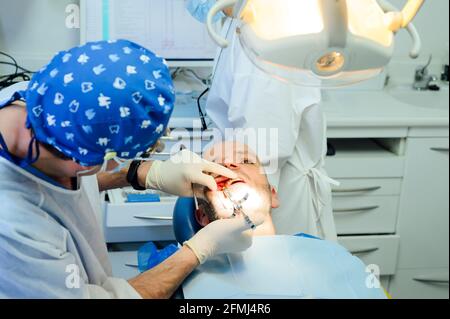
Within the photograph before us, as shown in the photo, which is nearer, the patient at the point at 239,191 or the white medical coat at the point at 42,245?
the white medical coat at the point at 42,245

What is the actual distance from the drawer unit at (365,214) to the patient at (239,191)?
2.93ft

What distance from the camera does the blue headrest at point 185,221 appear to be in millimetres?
1360

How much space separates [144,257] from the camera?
1349 millimetres

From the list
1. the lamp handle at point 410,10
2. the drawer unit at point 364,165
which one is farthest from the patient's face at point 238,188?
the drawer unit at point 364,165

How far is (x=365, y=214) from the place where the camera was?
7.92 feet

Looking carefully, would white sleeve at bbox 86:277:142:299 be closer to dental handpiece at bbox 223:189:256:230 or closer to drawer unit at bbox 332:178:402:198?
dental handpiece at bbox 223:189:256:230

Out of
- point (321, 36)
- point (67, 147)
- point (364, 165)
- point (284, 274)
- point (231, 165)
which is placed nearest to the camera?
point (321, 36)

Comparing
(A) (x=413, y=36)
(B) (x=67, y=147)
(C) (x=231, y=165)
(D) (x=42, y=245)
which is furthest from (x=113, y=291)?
(A) (x=413, y=36)

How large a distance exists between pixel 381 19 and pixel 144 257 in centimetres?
83

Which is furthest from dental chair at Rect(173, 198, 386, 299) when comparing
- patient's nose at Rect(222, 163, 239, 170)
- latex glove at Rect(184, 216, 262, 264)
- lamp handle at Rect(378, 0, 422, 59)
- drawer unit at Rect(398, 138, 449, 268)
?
drawer unit at Rect(398, 138, 449, 268)

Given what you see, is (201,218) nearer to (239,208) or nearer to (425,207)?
(239,208)

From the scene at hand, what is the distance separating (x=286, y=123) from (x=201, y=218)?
1.35ft

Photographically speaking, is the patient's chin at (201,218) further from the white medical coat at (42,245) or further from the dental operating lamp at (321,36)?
the dental operating lamp at (321,36)

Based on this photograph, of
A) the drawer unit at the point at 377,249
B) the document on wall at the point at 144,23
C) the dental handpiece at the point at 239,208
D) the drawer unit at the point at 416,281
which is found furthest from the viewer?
the drawer unit at the point at 416,281
